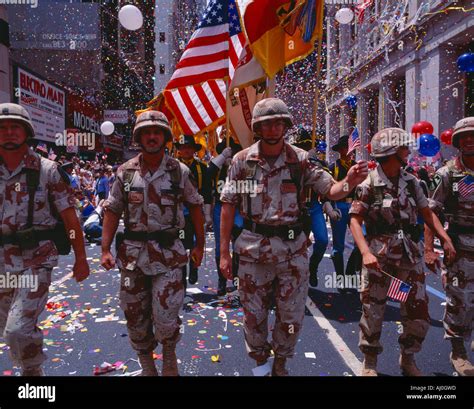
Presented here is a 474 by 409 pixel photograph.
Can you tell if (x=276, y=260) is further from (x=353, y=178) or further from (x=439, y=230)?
(x=439, y=230)

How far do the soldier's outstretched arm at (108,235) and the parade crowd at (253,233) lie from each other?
0.04 feet

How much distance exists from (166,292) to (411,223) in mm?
2165

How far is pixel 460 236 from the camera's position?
13.1 feet

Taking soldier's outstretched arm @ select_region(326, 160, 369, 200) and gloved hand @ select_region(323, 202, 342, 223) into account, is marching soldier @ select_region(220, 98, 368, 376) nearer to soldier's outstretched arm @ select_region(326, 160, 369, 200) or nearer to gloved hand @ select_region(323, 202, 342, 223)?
soldier's outstretched arm @ select_region(326, 160, 369, 200)

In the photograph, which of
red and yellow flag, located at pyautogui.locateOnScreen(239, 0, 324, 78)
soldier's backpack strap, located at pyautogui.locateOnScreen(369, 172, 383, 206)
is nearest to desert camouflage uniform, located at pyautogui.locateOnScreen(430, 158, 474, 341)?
soldier's backpack strap, located at pyautogui.locateOnScreen(369, 172, 383, 206)

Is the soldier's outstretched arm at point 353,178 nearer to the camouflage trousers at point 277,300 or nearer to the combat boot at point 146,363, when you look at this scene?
the camouflage trousers at point 277,300

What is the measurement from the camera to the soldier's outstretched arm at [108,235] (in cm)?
375

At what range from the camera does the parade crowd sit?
343cm

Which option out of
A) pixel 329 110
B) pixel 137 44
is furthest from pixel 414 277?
pixel 137 44

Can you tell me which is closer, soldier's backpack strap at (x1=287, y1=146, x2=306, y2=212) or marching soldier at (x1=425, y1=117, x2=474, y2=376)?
soldier's backpack strap at (x1=287, y1=146, x2=306, y2=212)

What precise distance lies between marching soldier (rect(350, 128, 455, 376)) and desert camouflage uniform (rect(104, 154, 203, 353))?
159 centimetres

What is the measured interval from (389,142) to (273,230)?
125cm

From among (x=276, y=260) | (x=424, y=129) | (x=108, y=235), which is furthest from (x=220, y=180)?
(x=424, y=129)

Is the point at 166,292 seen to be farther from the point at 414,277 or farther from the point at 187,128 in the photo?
the point at 187,128
